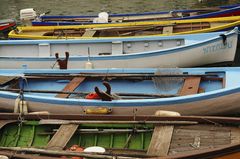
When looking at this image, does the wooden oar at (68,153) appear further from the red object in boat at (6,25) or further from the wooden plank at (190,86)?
the red object in boat at (6,25)

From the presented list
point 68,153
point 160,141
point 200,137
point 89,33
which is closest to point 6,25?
point 89,33

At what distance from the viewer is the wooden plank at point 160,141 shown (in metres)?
6.62

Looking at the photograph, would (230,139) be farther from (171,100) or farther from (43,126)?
(43,126)

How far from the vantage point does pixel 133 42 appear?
45.1 feet

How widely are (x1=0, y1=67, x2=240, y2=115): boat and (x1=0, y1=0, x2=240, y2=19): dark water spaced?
19.9 meters

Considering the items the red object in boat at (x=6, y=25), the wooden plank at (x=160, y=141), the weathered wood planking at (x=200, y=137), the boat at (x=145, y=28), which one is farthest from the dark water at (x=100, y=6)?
the weathered wood planking at (x=200, y=137)

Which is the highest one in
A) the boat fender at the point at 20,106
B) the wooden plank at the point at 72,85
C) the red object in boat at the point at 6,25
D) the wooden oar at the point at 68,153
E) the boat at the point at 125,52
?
the red object in boat at the point at 6,25

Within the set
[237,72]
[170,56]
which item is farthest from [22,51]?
[237,72]

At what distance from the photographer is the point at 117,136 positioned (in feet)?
25.0

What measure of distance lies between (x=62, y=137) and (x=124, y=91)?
310 centimetres

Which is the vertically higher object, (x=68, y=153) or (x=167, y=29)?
(x=167, y=29)

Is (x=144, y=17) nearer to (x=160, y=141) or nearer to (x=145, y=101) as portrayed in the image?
(x=145, y=101)

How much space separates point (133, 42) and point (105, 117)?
21.2 feet

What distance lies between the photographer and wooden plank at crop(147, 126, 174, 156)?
662cm
